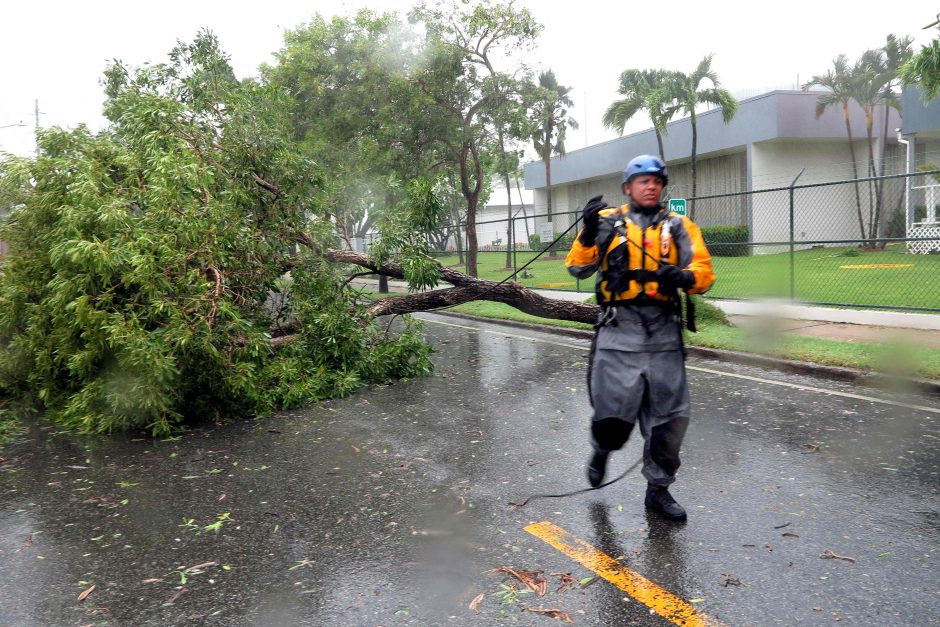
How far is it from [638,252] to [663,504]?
1.40m

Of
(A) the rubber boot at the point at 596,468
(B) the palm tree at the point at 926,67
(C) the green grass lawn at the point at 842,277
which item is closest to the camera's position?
(A) the rubber boot at the point at 596,468

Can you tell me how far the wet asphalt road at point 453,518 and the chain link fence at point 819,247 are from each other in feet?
5.05

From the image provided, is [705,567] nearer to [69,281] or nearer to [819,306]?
[69,281]

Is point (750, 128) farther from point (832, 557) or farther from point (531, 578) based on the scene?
point (531, 578)

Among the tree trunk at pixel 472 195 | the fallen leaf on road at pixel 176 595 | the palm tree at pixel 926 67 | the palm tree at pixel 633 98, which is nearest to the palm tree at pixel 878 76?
the palm tree at pixel 633 98

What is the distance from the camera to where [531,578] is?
3.47 m

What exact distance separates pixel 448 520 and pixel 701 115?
28761mm

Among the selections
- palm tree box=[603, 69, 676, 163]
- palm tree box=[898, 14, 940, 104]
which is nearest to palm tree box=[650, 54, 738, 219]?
palm tree box=[603, 69, 676, 163]

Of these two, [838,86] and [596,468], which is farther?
[838,86]

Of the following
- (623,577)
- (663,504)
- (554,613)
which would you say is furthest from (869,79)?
(554,613)

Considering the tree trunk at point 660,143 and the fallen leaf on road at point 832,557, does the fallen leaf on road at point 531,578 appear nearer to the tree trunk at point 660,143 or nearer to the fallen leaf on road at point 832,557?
the fallen leaf on road at point 832,557

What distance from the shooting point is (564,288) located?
1894 centimetres

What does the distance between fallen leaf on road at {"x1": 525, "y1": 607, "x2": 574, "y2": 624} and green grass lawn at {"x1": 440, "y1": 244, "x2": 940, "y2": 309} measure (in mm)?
3746

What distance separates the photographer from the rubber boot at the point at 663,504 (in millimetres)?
4078
